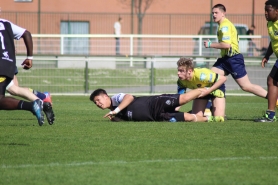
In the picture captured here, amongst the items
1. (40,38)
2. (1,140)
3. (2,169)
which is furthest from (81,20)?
(2,169)

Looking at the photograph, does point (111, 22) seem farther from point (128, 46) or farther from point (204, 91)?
point (204, 91)

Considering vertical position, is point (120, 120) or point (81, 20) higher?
point (81, 20)

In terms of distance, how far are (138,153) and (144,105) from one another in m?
3.50

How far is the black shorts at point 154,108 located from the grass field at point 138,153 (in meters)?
0.24

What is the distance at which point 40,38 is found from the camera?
2892 cm

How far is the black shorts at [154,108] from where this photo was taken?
38.9 ft

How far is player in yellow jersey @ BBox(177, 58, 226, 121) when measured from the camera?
12109 mm

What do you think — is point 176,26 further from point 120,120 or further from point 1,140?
point 1,140

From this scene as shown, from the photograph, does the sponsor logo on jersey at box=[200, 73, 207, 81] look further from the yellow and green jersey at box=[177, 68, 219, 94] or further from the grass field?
the grass field

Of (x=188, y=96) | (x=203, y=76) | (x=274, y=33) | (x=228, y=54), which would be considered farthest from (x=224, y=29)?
(x=188, y=96)

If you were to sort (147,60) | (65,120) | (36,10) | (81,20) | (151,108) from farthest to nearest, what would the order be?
(36,10) → (81,20) → (147,60) → (65,120) → (151,108)

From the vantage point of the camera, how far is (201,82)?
1231 cm

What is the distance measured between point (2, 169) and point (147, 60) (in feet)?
48.3

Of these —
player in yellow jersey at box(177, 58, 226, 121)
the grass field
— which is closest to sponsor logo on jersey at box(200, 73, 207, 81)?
player in yellow jersey at box(177, 58, 226, 121)
